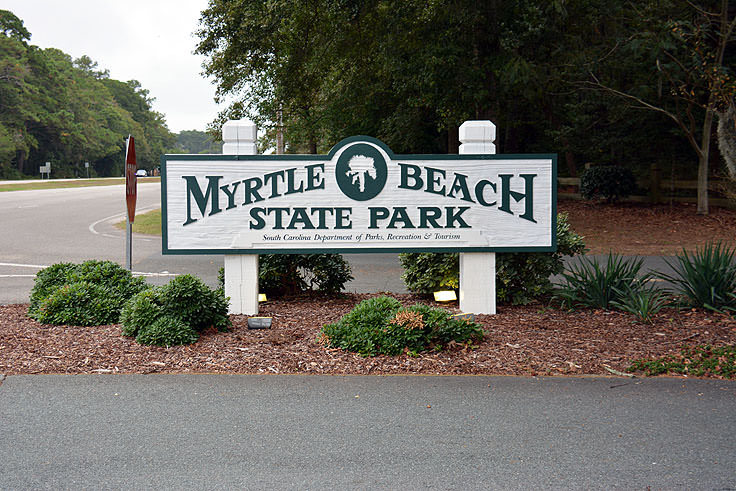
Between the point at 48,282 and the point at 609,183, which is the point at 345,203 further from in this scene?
the point at 609,183

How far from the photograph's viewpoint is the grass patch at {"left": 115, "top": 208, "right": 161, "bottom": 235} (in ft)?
64.7

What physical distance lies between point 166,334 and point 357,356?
1650 millimetres

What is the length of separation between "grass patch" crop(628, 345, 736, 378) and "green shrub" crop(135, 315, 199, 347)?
359 cm

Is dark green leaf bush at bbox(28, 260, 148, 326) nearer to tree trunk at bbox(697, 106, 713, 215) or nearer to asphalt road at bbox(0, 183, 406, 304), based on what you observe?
asphalt road at bbox(0, 183, 406, 304)

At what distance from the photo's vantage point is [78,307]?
22.5ft

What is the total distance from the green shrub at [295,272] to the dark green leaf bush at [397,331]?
2.02m

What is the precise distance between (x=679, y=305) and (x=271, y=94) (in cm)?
1724

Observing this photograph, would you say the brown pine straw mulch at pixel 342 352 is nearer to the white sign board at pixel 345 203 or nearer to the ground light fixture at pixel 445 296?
the ground light fixture at pixel 445 296

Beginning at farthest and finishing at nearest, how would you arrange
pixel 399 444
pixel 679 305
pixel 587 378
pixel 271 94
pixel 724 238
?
pixel 271 94 < pixel 724 238 < pixel 679 305 < pixel 587 378 < pixel 399 444

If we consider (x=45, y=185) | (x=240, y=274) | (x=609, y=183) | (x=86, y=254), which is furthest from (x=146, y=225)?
(x=45, y=185)

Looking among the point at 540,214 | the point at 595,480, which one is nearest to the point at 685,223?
the point at 540,214

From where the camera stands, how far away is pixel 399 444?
410cm

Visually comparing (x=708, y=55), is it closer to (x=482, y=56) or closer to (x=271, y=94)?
(x=482, y=56)

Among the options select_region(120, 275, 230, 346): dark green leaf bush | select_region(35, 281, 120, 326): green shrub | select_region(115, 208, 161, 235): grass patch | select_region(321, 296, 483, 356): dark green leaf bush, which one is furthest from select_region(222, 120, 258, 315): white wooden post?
select_region(115, 208, 161, 235): grass patch
